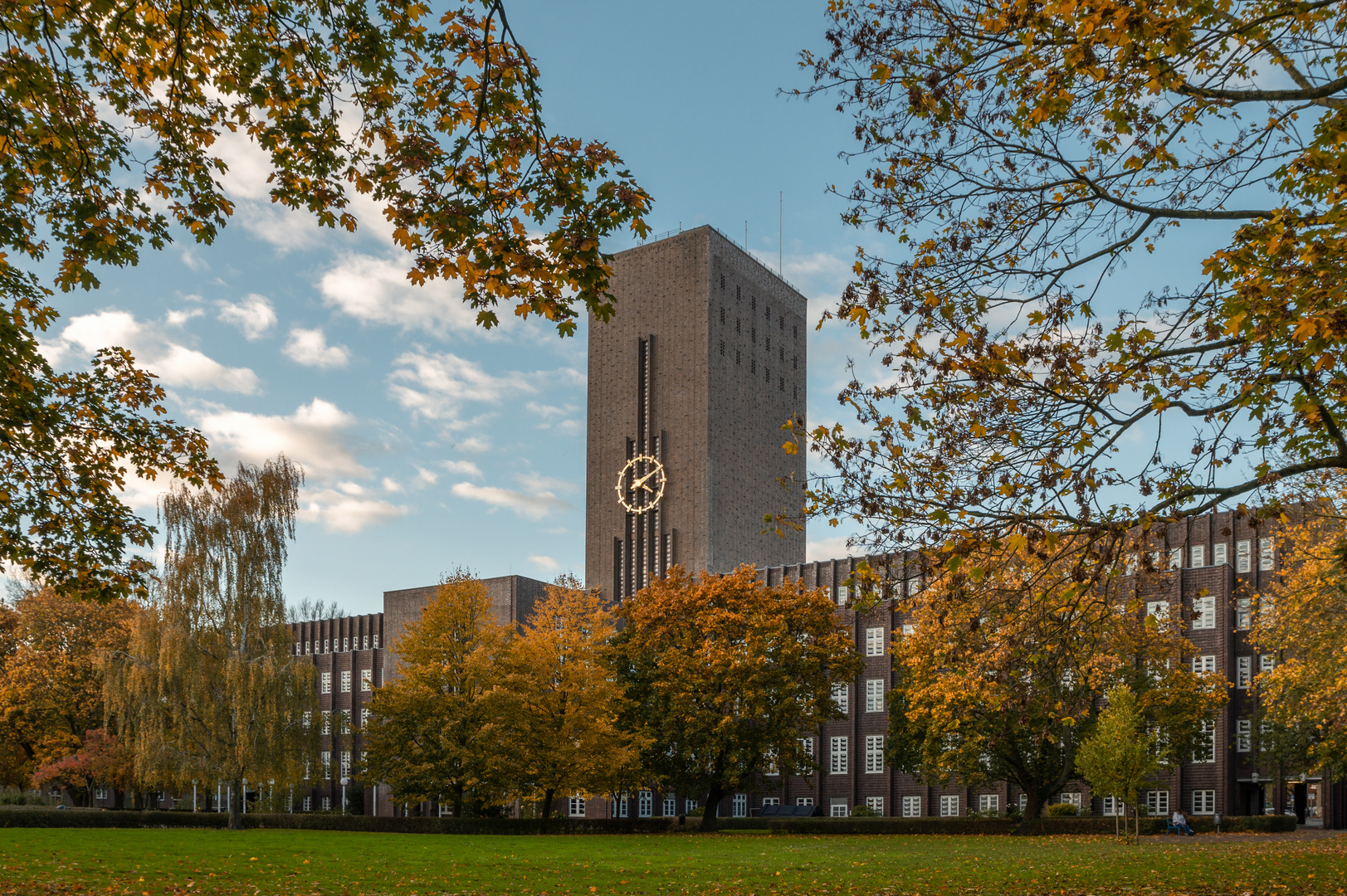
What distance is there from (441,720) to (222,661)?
29.3 ft

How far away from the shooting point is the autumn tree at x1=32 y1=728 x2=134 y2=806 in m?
52.8

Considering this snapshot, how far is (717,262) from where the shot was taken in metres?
91.2

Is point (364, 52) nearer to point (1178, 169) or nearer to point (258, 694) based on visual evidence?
point (1178, 169)

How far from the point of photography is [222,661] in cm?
4069

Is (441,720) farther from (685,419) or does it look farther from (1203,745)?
(685,419)

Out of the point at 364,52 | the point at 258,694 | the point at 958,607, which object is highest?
the point at 364,52

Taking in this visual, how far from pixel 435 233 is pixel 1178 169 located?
796 cm

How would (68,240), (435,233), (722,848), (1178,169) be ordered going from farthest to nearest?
1. (722,848)
2. (68,240)
3. (1178,169)
4. (435,233)

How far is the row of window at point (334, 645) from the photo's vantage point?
9831 centimetres

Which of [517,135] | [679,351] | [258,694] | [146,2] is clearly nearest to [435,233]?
[517,135]

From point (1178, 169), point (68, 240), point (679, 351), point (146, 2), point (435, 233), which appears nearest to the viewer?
point (435, 233)

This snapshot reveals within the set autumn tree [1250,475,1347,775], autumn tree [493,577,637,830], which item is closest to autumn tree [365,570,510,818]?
autumn tree [493,577,637,830]

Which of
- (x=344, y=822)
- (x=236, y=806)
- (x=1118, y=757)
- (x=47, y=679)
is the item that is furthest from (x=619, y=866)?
(x=47, y=679)

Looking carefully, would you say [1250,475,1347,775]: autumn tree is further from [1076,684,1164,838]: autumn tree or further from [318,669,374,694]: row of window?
[318,669,374,694]: row of window
